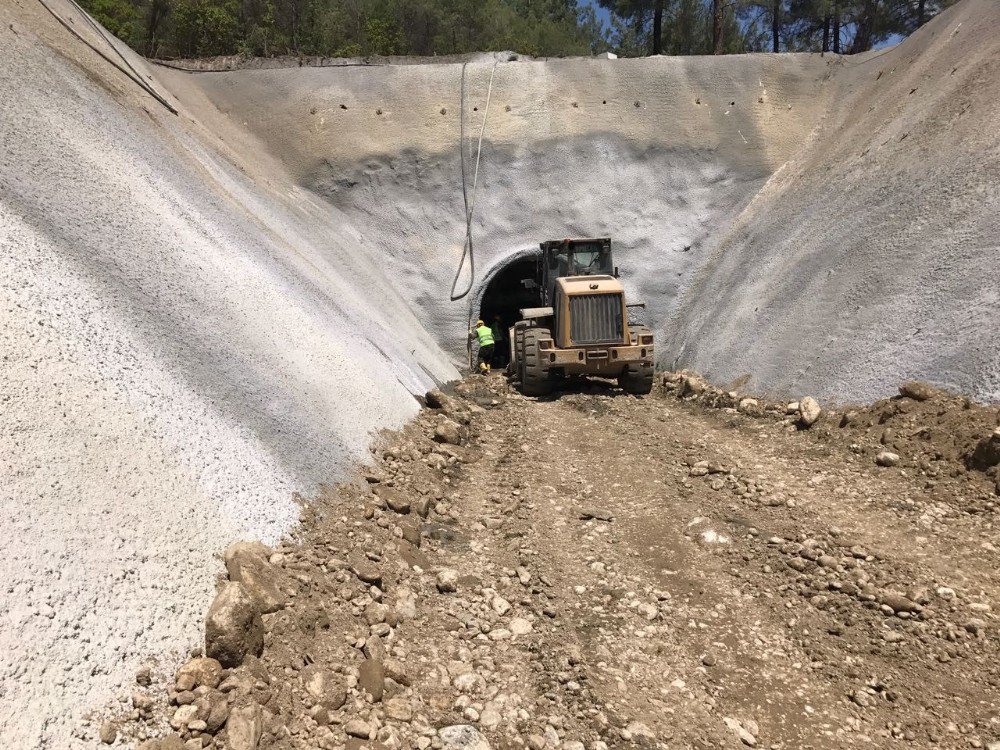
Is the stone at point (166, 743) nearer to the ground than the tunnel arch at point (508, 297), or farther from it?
nearer to the ground

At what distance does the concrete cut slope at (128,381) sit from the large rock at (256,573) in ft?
0.43

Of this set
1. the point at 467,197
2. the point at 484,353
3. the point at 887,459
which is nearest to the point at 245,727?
the point at 887,459

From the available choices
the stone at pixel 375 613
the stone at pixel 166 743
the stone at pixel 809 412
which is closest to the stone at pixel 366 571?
the stone at pixel 375 613

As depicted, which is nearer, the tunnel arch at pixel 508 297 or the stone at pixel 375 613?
the stone at pixel 375 613

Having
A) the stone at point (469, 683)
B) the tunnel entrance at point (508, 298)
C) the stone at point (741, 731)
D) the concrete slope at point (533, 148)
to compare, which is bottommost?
the stone at point (741, 731)

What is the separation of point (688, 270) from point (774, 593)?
13327mm

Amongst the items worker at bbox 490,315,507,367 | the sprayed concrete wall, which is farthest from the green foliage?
worker at bbox 490,315,507,367

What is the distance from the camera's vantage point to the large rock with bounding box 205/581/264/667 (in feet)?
13.2

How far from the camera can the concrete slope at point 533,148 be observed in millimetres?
18031

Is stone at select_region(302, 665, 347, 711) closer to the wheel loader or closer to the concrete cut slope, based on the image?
the concrete cut slope

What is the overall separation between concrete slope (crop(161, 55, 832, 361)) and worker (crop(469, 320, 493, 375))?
47 centimetres

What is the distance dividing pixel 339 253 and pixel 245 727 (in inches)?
499

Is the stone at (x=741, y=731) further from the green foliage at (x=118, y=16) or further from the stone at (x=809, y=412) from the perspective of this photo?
the green foliage at (x=118, y=16)

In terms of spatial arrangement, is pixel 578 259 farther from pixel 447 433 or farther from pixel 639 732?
pixel 639 732
